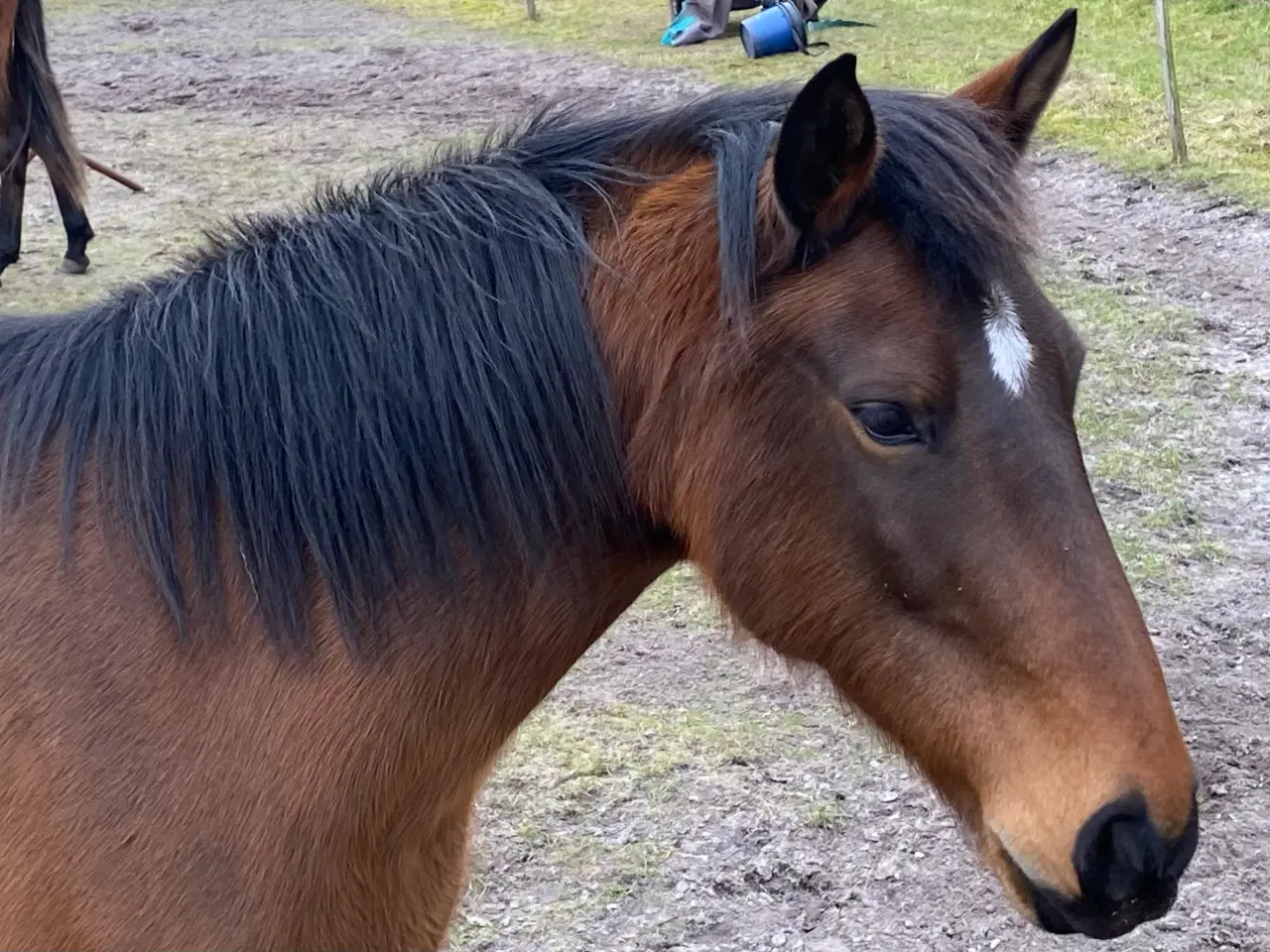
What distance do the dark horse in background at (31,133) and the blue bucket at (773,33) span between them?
6013 mm

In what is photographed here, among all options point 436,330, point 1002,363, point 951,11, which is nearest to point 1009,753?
point 1002,363

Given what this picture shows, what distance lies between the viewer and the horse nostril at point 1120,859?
4.74 ft

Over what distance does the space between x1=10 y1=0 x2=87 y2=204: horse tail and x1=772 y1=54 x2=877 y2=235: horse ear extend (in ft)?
21.5

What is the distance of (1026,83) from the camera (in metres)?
1.78

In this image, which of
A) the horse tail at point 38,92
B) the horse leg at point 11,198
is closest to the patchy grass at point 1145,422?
the horse tail at point 38,92

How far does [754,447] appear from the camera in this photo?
1.56 meters

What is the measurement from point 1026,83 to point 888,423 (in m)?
0.62

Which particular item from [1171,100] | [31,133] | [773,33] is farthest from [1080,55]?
[31,133]

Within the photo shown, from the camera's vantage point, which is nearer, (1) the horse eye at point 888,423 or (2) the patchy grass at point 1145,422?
(1) the horse eye at point 888,423

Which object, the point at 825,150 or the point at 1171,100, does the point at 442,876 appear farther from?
the point at 1171,100

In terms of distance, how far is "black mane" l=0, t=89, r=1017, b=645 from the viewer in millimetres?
1619

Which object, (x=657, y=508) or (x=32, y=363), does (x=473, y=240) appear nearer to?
(x=657, y=508)

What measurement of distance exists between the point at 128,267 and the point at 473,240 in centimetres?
640

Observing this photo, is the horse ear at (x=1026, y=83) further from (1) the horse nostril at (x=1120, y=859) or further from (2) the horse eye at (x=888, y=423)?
(1) the horse nostril at (x=1120, y=859)
